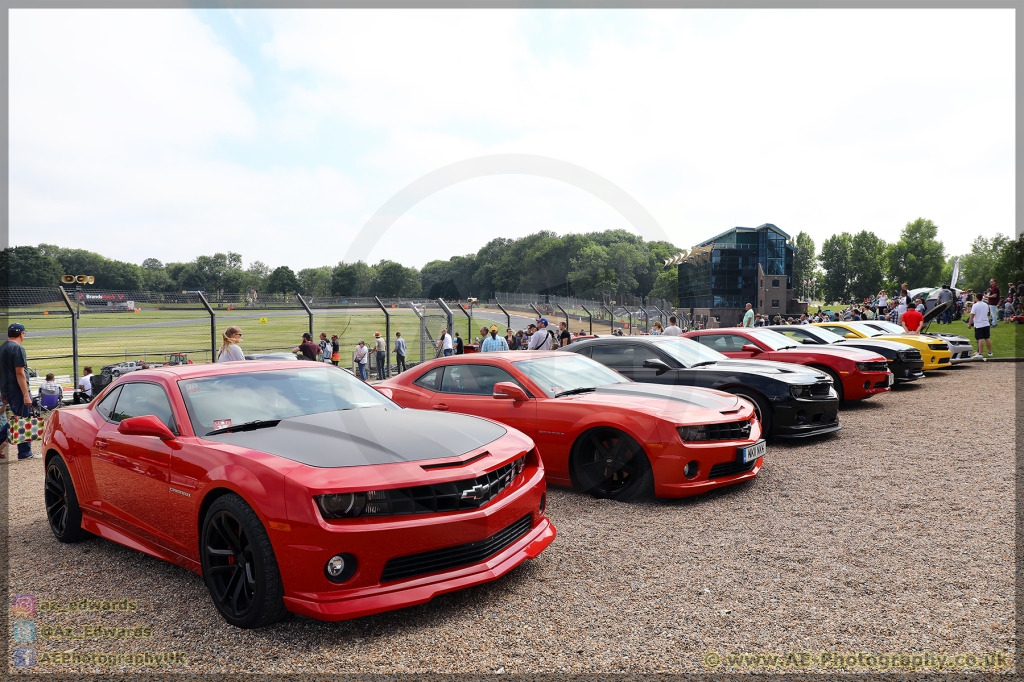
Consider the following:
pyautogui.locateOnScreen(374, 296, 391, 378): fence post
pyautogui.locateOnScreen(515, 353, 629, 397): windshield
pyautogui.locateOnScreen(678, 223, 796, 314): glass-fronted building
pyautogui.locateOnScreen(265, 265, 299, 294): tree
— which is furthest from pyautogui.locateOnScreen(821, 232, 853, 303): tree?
pyautogui.locateOnScreen(515, 353, 629, 397): windshield

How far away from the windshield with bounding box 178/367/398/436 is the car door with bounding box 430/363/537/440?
4.50 feet

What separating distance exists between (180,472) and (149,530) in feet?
1.94

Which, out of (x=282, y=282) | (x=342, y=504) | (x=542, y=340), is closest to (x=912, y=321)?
(x=542, y=340)

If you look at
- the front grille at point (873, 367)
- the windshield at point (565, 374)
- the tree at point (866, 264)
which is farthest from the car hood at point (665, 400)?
the tree at point (866, 264)

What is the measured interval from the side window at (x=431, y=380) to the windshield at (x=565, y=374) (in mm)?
925

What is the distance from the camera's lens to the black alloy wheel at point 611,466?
5.15 m

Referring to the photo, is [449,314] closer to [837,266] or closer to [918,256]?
[918,256]

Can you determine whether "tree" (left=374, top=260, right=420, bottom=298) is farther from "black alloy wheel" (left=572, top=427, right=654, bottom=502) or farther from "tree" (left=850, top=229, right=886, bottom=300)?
"tree" (left=850, top=229, right=886, bottom=300)

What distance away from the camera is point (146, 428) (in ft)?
11.5

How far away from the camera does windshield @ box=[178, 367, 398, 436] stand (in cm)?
378

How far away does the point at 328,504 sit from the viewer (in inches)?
115

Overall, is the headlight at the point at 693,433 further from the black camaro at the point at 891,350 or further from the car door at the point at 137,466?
the black camaro at the point at 891,350

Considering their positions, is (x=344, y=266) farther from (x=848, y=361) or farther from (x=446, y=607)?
(x=848, y=361)

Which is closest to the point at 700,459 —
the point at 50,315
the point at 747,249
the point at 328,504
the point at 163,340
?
the point at 328,504
